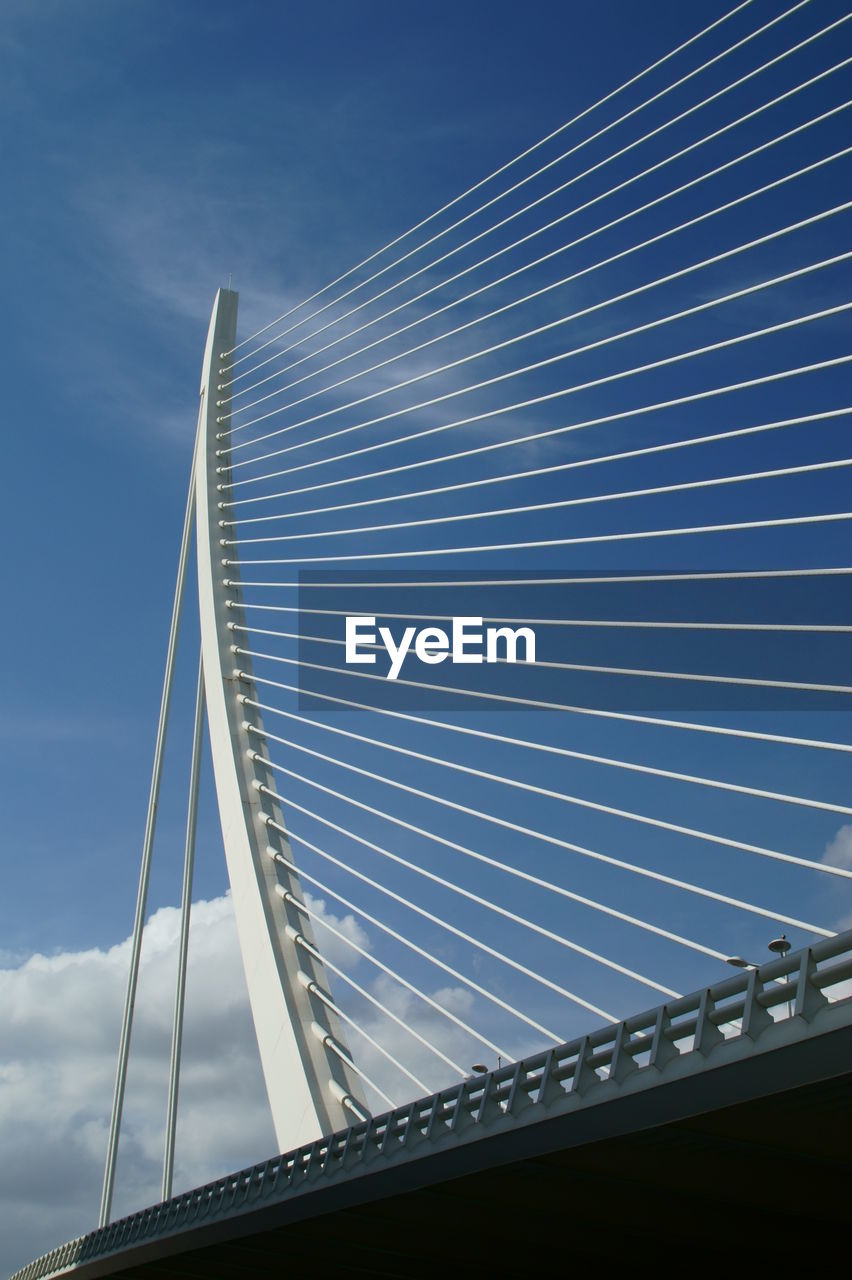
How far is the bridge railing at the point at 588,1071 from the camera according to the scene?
802 cm

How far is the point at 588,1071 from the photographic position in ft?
33.0

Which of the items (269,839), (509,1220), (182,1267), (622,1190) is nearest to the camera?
(622,1190)

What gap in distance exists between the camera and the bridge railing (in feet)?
26.3

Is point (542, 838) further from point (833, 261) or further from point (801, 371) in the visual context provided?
point (833, 261)

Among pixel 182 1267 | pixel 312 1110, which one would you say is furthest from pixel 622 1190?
pixel 182 1267

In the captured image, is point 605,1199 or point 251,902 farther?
point 251,902

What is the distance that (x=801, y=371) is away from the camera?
10.9m

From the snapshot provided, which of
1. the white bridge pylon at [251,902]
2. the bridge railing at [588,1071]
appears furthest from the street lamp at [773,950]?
the white bridge pylon at [251,902]

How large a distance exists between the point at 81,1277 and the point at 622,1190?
1464cm

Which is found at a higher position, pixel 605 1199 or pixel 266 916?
pixel 266 916

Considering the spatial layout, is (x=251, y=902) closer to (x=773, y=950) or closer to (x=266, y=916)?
(x=266, y=916)

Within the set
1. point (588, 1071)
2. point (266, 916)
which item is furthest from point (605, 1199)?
point (266, 916)

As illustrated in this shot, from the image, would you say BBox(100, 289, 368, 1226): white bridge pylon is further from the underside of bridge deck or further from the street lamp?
the street lamp

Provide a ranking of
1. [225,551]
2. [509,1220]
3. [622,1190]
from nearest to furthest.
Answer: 1. [622,1190]
2. [509,1220]
3. [225,551]
